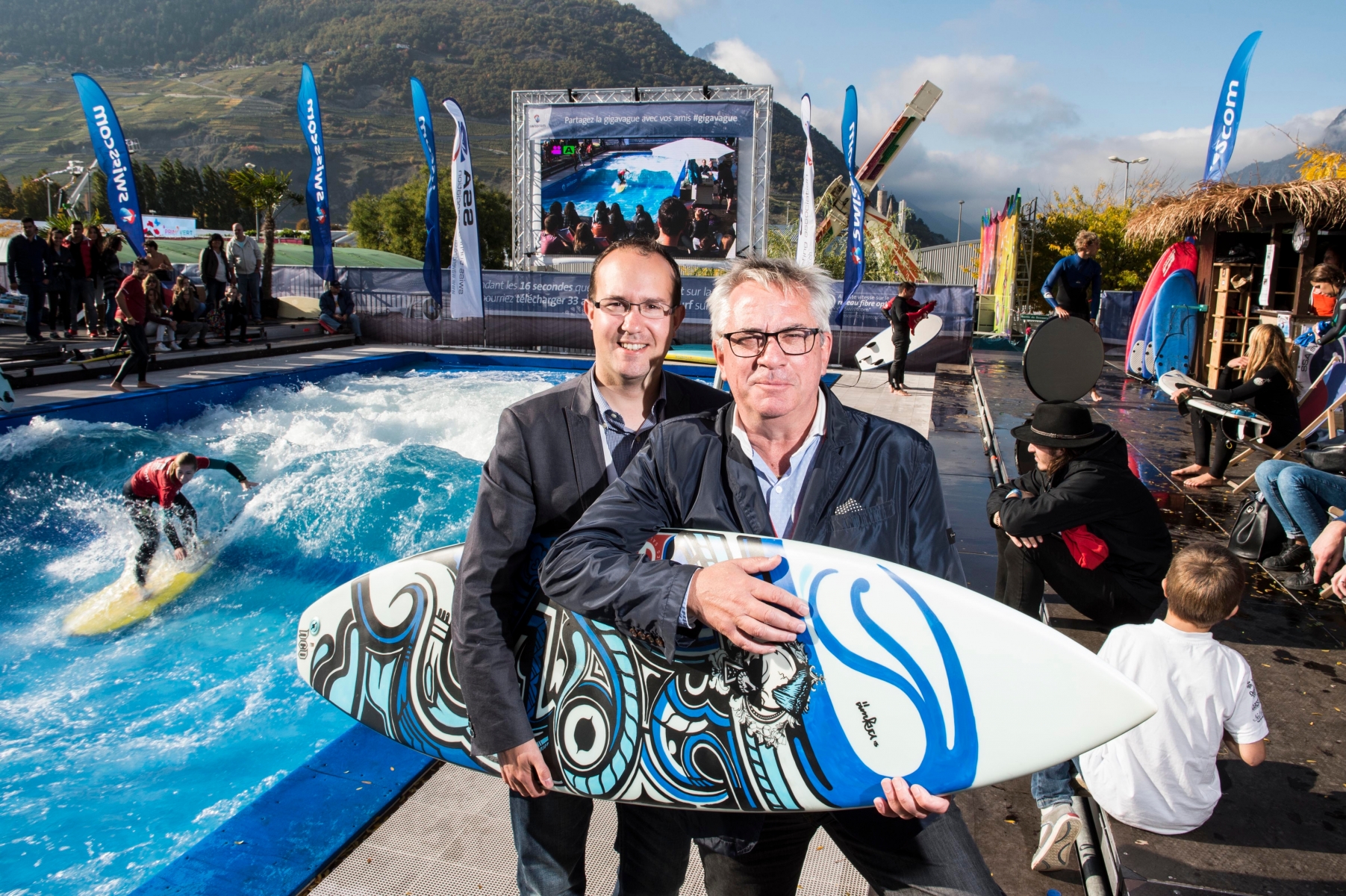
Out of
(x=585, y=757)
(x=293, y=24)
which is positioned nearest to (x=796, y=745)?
(x=585, y=757)

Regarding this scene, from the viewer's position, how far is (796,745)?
1584 millimetres

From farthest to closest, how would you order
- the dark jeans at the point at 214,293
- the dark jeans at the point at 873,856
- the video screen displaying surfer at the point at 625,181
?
the video screen displaying surfer at the point at 625,181 → the dark jeans at the point at 214,293 → the dark jeans at the point at 873,856

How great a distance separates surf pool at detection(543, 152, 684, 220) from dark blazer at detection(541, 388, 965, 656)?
24.3m

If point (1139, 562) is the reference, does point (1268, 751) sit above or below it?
below

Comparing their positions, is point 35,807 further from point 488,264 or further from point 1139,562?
point 488,264

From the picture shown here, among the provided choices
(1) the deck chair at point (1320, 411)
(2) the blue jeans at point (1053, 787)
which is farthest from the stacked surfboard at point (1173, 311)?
(2) the blue jeans at point (1053, 787)

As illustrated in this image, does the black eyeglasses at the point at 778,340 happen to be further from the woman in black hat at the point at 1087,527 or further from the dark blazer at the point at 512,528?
the woman in black hat at the point at 1087,527

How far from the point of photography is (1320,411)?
17.6 feet

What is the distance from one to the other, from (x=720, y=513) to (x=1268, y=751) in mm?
2196

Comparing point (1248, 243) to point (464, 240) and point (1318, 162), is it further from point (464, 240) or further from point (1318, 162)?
point (464, 240)

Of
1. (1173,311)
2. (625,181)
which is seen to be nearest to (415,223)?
(625,181)

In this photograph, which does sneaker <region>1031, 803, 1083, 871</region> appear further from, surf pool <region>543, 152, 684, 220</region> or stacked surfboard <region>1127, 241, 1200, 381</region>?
surf pool <region>543, 152, 684, 220</region>

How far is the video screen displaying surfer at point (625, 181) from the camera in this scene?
24.2 meters

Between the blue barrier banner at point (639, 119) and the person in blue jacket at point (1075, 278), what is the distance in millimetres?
17997
